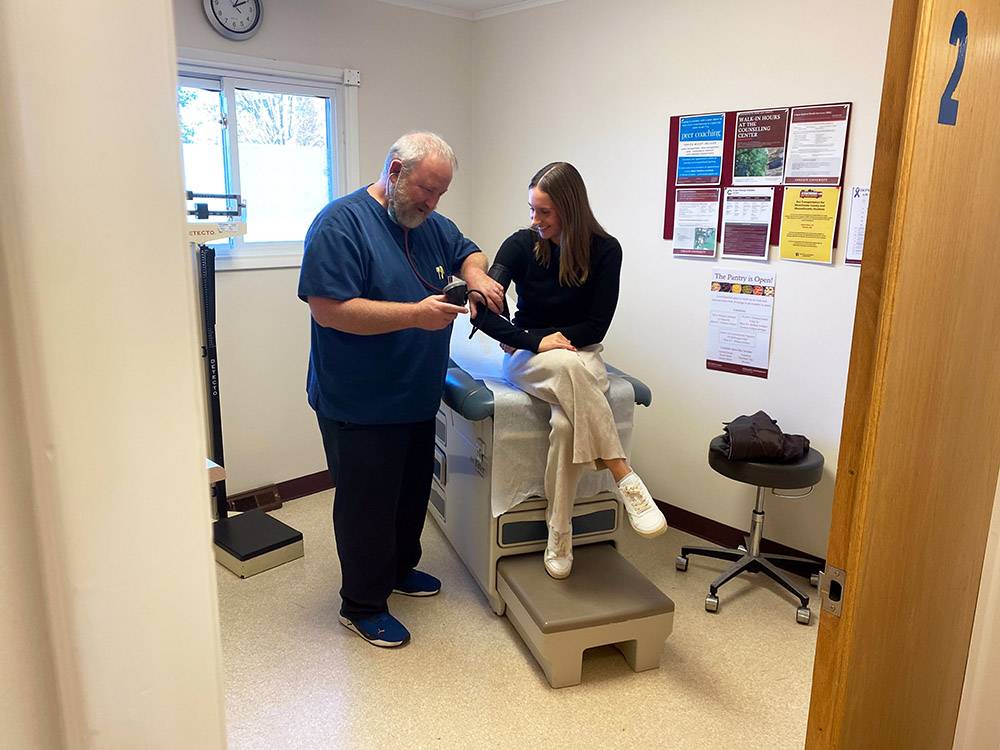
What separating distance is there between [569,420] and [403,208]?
864mm

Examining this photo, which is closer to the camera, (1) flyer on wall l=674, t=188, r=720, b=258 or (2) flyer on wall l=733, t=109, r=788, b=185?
(2) flyer on wall l=733, t=109, r=788, b=185

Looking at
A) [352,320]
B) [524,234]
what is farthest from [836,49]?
[352,320]

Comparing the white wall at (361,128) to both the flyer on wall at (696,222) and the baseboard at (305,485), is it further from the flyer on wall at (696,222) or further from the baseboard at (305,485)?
the flyer on wall at (696,222)

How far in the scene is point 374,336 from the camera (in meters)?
2.36

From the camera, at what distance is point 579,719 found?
7.46 ft

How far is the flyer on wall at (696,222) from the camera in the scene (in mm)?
3188

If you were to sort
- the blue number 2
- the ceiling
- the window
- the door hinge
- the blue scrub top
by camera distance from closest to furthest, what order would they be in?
the blue number 2, the door hinge, the blue scrub top, the window, the ceiling

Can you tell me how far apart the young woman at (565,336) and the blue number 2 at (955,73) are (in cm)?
158

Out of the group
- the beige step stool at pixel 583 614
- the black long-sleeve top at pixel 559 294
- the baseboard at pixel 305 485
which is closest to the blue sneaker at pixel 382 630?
the beige step stool at pixel 583 614

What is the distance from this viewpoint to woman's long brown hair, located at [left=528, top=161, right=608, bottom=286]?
2561mm

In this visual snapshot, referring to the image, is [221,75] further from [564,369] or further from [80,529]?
[80,529]

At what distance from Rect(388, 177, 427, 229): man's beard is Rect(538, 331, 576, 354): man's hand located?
0.58m

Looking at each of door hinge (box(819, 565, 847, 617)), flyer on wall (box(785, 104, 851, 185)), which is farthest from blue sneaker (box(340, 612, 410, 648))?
flyer on wall (box(785, 104, 851, 185))

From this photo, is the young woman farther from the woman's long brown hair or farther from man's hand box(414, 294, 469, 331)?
man's hand box(414, 294, 469, 331)
